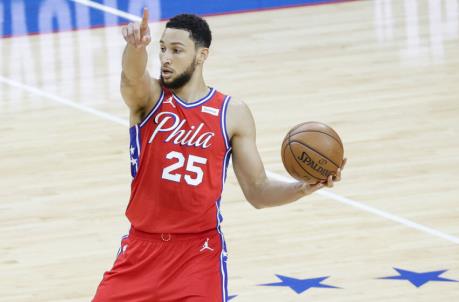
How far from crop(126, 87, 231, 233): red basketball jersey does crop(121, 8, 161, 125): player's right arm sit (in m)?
0.05

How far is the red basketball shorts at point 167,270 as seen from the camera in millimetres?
6043

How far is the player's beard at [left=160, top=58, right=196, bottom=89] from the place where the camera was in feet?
20.2

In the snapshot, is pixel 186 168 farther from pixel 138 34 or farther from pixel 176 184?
pixel 138 34

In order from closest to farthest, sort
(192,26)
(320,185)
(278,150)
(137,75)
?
(137,75) < (320,185) < (192,26) < (278,150)

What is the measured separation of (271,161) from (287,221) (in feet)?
4.93

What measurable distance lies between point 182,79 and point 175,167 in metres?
0.46

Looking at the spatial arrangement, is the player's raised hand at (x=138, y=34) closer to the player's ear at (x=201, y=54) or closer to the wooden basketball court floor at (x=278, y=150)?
the player's ear at (x=201, y=54)

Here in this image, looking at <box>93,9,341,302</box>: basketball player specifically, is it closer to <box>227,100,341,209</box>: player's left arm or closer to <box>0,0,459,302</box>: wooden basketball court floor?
<box>227,100,341,209</box>: player's left arm

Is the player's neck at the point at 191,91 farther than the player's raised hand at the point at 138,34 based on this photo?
Yes

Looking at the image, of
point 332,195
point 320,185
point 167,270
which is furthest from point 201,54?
point 332,195

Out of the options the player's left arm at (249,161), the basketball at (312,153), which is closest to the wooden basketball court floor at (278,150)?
the player's left arm at (249,161)

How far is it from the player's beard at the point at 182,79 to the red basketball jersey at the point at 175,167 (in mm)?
69

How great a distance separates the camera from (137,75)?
5992mm

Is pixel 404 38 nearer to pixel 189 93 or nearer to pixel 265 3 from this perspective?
pixel 265 3
